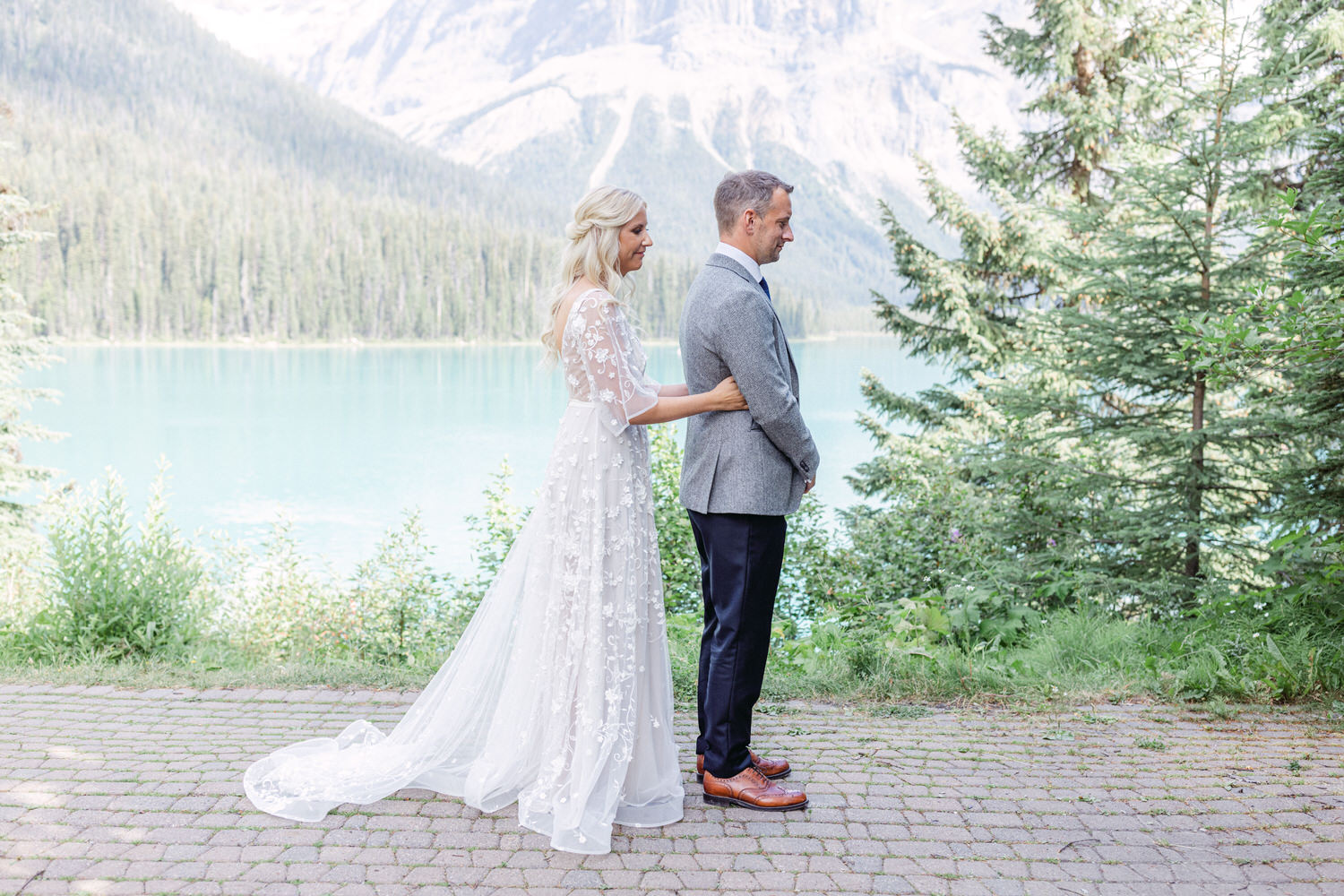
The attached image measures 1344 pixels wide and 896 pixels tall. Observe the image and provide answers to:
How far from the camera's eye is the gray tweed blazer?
318 cm

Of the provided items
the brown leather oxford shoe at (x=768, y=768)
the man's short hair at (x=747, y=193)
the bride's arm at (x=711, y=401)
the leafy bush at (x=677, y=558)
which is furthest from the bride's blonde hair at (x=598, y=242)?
the leafy bush at (x=677, y=558)

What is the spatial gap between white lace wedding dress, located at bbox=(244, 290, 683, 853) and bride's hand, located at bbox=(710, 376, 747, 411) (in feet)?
0.85

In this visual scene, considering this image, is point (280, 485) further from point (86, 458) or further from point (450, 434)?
point (450, 434)

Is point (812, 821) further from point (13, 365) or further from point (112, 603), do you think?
point (13, 365)

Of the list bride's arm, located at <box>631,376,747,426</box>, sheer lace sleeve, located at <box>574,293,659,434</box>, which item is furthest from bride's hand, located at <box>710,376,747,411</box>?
sheer lace sleeve, located at <box>574,293,659,434</box>

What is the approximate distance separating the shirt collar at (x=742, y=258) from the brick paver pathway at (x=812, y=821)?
1.86m

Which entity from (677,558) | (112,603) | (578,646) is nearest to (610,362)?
(578,646)

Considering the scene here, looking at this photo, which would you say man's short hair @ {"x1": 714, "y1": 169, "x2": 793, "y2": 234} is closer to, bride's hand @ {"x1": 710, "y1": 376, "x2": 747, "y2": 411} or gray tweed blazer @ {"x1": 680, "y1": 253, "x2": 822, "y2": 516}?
gray tweed blazer @ {"x1": 680, "y1": 253, "x2": 822, "y2": 516}

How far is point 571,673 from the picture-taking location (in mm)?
3396

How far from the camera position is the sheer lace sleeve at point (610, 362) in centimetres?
329

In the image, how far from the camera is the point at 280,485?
28.5 metres

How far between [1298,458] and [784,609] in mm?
4026

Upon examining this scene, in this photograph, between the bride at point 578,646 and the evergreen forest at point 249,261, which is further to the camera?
the evergreen forest at point 249,261

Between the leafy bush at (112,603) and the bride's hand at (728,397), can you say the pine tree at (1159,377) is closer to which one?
the bride's hand at (728,397)
